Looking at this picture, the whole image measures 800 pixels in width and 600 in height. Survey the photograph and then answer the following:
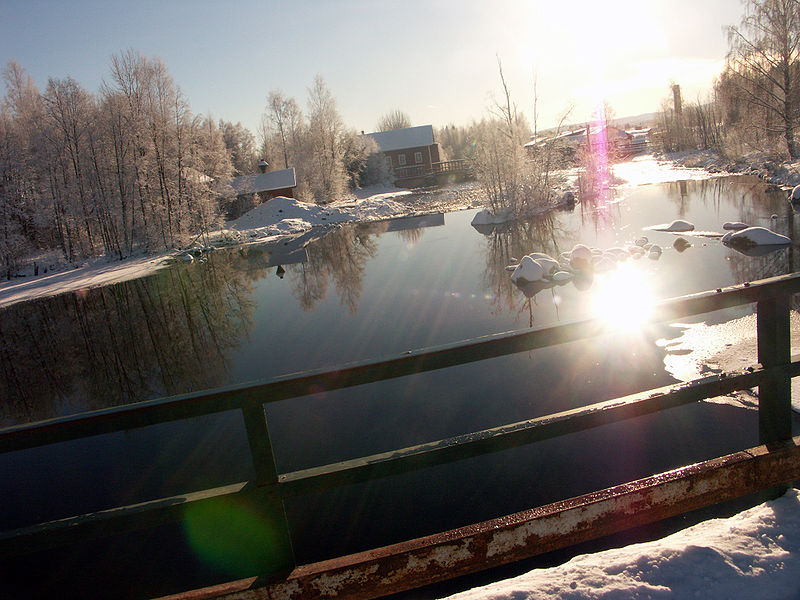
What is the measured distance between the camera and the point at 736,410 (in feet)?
23.8

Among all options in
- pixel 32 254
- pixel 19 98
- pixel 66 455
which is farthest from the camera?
pixel 19 98

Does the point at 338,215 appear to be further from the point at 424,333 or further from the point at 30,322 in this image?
the point at 424,333

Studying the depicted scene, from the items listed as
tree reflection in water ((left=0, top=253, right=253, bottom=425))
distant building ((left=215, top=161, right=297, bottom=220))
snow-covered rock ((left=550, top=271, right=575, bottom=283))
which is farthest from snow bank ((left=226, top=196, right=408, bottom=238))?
snow-covered rock ((left=550, top=271, right=575, bottom=283))

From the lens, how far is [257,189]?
5084cm

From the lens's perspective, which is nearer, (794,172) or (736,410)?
(736,410)

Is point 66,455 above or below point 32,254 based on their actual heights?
below

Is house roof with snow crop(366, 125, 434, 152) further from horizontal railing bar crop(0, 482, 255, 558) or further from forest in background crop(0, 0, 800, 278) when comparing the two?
horizontal railing bar crop(0, 482, 255, 558)

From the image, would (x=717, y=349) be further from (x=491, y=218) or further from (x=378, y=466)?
(x=491, y=218)

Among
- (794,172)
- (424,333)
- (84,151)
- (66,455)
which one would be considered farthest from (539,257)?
(84,151)

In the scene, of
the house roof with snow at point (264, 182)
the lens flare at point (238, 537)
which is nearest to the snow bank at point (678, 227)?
the lens flare at point (238, 537)

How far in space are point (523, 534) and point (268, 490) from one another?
114 cm

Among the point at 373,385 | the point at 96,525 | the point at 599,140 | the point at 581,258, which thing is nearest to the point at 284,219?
the point at 599,140

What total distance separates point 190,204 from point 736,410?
37152 mm

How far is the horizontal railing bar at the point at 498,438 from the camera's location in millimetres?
2320
